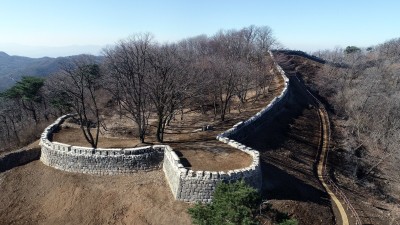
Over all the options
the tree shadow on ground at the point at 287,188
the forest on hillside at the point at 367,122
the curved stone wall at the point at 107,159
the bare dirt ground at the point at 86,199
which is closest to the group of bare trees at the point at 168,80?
the curved stone wall at the point at 107,159

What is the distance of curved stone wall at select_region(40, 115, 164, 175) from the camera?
25102mm

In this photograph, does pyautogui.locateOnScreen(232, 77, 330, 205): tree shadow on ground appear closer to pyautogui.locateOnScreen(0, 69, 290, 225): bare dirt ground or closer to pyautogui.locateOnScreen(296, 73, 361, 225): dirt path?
pyautogui.locateOnScreen(296, 73, 361, 225): dirt path

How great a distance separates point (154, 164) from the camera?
→ 25.6 metres

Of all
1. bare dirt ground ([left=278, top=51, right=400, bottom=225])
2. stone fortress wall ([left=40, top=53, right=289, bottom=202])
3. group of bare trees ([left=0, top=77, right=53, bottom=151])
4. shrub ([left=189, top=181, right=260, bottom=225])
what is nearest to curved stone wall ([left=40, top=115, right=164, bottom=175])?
stone fortress wall ([left=40, top=53, right=289, bottom=202])

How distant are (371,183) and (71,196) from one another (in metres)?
26.1

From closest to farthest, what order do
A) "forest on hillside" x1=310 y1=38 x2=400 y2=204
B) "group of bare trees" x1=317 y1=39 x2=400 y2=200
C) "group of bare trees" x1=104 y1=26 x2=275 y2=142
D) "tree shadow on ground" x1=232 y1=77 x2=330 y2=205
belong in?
"tree shadow on ground" x1=232 y1=77 x2=330 y2=205 < "group of bare trees" x1=104 y1=26 x2=275 y2=142 < "forest on hillside" x1=310 y1=38 x2=400 y2=204 < "group of bare trees" x1=317 y1=39 x2=400 y2=200

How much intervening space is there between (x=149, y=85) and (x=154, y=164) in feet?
21.7

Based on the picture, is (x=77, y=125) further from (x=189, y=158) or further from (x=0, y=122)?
(x=0, y=122)

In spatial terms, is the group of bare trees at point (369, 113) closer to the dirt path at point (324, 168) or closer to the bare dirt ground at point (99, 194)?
the dirt path at point (324, 168)

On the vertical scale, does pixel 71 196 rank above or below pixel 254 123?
below

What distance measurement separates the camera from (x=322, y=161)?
33594 mm

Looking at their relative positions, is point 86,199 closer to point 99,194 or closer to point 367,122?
point 99,194

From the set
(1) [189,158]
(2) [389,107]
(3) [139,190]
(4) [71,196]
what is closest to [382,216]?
(1) [189,158]

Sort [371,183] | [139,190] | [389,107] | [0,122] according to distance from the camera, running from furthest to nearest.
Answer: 1. [0,122]
2. [389,107]
3. [371,183]
4. [139,190]
